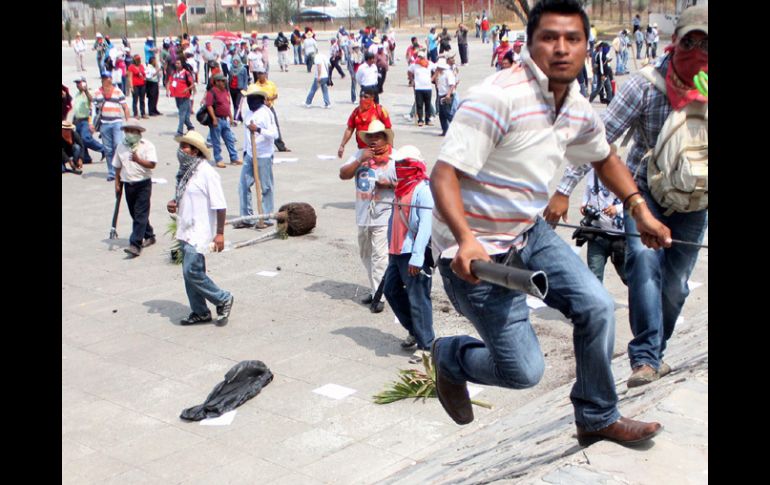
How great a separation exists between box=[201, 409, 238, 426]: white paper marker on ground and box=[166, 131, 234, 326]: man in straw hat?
2275 millimetres

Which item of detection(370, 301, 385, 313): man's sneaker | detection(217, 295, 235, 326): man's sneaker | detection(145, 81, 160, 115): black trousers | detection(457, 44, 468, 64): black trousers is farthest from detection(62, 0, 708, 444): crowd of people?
detection(457, 44, 468, 64): black trousers

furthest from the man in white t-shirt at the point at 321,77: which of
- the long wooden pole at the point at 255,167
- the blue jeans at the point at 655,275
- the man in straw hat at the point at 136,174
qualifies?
the blue jeans at the point at 655,275

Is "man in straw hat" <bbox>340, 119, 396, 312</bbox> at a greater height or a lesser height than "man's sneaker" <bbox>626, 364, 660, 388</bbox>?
greater

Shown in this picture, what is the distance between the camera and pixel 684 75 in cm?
483

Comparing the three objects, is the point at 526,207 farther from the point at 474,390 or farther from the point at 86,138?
the point at 86,138

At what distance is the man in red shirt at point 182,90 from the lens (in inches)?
856

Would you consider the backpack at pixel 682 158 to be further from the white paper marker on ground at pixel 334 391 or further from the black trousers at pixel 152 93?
the black trousers at pixel 152 93

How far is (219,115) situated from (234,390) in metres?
11.1

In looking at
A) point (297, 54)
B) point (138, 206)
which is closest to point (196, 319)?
point (138, 206)

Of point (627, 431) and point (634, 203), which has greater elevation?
point (634, 203)

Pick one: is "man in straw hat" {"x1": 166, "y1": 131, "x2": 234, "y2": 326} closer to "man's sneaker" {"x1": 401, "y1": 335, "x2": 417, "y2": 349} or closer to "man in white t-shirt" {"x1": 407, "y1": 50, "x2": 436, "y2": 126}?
"man's sneaker" {"x1": 401, "y1": 335, "x2": 417, "y2": 349}

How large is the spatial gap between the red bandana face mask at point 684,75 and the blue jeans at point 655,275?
0.53 m

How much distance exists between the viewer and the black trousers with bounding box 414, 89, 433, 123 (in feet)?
74.6
